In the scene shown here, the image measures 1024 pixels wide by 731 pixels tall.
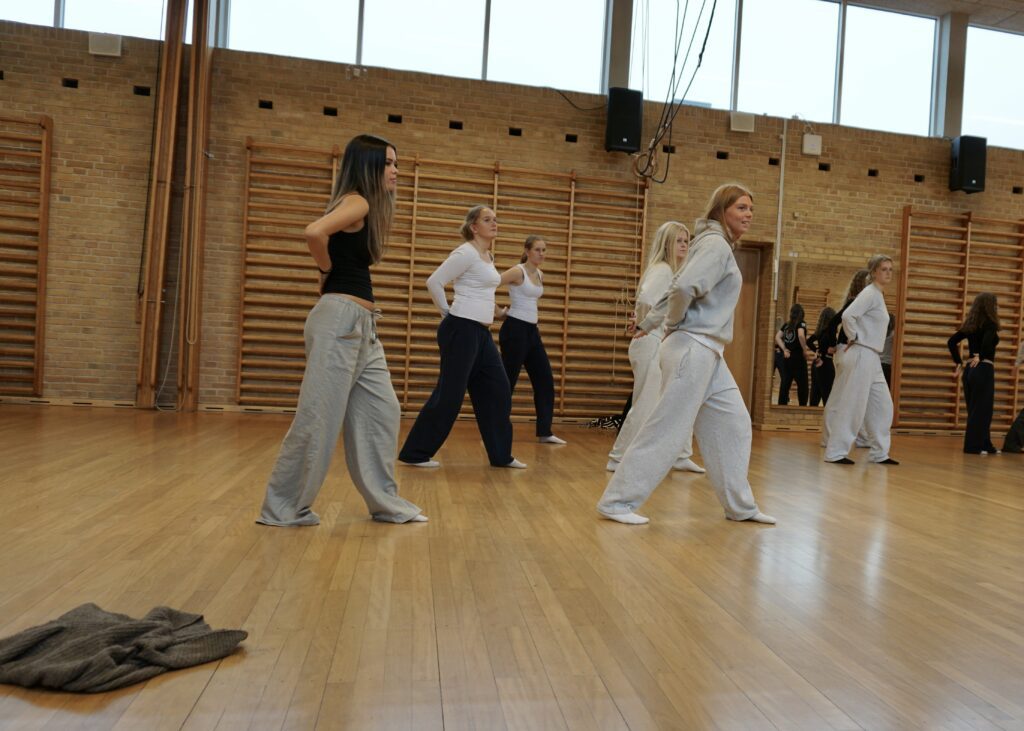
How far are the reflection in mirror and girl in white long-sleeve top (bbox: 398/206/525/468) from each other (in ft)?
15.4

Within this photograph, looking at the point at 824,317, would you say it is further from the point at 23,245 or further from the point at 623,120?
the point at 23,245

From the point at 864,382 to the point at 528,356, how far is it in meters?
2.31

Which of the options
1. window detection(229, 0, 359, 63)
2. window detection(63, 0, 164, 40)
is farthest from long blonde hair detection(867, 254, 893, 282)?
window detection(63, 0, 164, 40)

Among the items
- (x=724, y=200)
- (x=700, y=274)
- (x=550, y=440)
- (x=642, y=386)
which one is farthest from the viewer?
(x=550, y=440)

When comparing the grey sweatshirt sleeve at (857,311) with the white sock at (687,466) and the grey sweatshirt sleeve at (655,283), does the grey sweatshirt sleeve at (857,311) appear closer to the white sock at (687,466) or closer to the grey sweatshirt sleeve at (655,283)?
the white sock at (687,466)

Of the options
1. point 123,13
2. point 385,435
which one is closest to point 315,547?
point 385,435

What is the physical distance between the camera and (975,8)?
8.92 meters

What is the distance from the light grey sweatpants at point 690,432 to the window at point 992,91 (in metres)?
7.63

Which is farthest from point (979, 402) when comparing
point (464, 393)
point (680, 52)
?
point (464, 393)

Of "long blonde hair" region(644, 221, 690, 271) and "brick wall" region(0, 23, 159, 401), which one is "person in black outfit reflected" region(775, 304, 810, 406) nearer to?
"long blonde hair" region(644, 221, 690, 271)

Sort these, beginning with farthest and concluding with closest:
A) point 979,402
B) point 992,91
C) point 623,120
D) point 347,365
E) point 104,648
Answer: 1. point 992,91
2. point 623,120
3. point 979,402
4. point 347,365
5. point 104,648

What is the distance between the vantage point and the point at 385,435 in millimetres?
3004

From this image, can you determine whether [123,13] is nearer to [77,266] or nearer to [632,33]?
[77,266]

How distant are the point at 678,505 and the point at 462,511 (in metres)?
0.99
